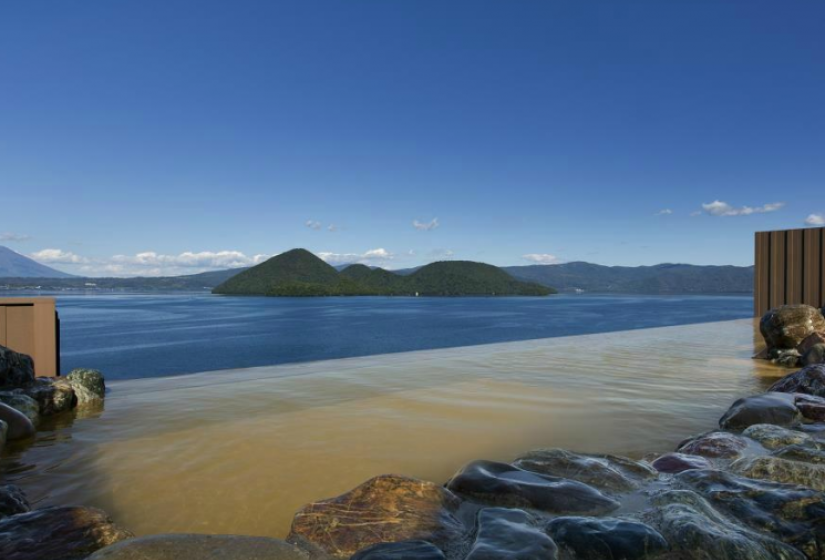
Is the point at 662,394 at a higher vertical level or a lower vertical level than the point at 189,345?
higher

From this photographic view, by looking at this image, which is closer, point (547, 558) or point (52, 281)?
point (547, 558)

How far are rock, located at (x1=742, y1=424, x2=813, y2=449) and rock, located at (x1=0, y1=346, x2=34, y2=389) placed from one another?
8.25 metres

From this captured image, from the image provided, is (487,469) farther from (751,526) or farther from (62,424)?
(62,424)

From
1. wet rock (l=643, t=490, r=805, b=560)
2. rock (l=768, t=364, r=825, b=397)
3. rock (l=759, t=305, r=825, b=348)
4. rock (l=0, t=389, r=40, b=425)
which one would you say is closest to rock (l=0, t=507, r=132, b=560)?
wet rock (l=643, t=490, r=805, b=560)

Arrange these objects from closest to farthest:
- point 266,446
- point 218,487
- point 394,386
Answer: point 218,487
point 266,446
point 394,386

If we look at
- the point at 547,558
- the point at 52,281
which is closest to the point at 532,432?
the point at 547,558

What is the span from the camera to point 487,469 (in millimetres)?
3424

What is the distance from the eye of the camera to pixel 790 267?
17188 mm

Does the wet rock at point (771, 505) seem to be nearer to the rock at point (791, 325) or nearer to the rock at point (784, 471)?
the rock at point (784, 471)

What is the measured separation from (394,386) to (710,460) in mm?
4239

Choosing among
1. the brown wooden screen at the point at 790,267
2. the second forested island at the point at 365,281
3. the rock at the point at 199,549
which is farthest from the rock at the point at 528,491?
the second forested island at the point at 365,281

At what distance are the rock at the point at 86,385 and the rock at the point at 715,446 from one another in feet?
23.0

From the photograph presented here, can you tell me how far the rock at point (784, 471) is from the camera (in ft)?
10.8

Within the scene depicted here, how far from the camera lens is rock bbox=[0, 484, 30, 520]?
9.16 feet
